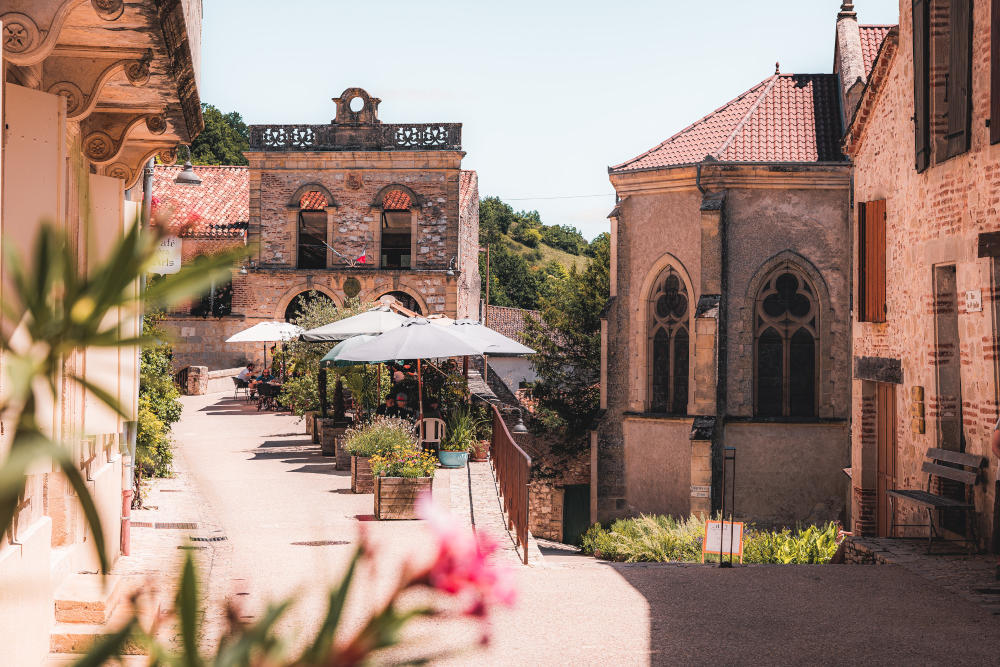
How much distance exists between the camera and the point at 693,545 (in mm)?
15141

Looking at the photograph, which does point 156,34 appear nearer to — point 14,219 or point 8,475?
point 14,219

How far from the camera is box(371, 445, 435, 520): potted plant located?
1223cm

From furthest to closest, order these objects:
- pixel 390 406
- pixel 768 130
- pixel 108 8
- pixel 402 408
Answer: pixel 768 130 < pixel 402 408 < pixel 390 406 < pixel 108 8

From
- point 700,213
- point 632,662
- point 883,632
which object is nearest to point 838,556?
point 883,632

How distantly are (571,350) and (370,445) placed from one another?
17.9m

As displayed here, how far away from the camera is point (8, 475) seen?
615 mm

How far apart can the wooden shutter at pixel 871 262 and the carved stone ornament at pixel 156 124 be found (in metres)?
9.67

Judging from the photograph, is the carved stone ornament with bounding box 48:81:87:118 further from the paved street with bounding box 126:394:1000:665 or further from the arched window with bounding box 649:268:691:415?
the arched window with bounding box 649:268:691:415

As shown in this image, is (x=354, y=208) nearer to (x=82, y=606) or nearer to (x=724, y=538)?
(x=724, y=538)

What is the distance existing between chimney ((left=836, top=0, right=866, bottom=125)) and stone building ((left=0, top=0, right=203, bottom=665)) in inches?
656

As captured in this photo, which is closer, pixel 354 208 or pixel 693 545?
pixel 693 545

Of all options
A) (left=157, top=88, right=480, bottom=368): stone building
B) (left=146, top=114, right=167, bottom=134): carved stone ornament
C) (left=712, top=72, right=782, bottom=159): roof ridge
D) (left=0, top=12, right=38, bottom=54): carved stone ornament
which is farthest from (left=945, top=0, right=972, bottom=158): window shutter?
(left=157, top=88, right=480, bottom=368): stone building

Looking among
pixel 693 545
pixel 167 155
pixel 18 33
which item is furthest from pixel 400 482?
pixel 18 33

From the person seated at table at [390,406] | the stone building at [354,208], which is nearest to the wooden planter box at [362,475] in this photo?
the person seated at table at [390,406]
